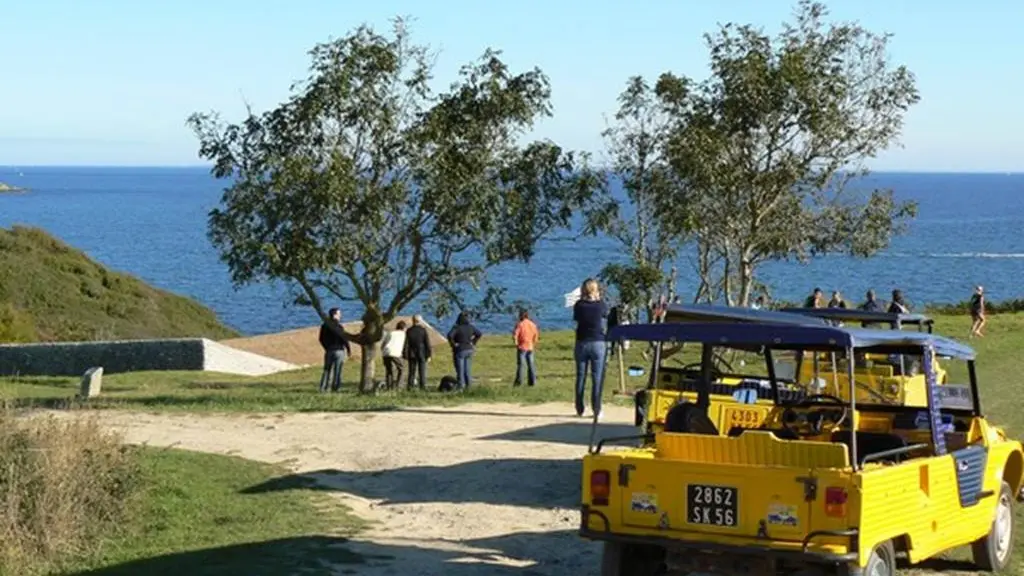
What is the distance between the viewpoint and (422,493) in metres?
15.3

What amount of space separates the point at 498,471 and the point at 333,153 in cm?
900

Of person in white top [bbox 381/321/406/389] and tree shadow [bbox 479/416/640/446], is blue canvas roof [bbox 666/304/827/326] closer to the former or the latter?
tree shadow [bbox 479/416/640/446]

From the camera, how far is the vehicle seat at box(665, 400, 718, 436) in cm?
1110

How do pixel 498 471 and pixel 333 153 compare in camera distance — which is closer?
pixel 498 471

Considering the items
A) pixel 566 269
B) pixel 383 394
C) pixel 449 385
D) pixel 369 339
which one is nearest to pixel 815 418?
pixel 383 394

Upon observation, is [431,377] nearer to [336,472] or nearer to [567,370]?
[567,370]

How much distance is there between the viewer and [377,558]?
12125 mm

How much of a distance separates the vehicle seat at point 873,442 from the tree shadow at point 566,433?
666 centimetres

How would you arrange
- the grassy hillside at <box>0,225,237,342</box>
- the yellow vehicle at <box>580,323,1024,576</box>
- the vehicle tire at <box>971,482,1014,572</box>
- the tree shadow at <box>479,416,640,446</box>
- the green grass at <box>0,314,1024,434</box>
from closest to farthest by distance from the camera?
the yellow vehicle at <box>580,323,1024,576</box>
the vehicle tire at <box>971,482,1014,572</box>
the tree shadow at <box>479,416,640,446</box>
the green grass at <box>0,314,1024,434</box>
the grassy hillside at <box>0,225,237,342</box>

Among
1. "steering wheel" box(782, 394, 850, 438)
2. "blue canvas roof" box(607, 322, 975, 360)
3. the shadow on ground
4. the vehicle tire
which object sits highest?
"blue canvas roof" box(607, 322, 975, 360)

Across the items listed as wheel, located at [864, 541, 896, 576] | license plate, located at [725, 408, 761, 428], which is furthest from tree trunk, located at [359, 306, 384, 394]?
wheel, located at [864, 541, 896, 576]

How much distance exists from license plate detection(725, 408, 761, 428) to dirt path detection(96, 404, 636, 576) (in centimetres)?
152

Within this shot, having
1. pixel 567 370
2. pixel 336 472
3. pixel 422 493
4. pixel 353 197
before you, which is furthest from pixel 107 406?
pixel 567 370

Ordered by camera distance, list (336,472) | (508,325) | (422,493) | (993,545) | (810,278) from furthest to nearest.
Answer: (810,278) < (508,325) < (336,472) < (422,493) < (993,545)
